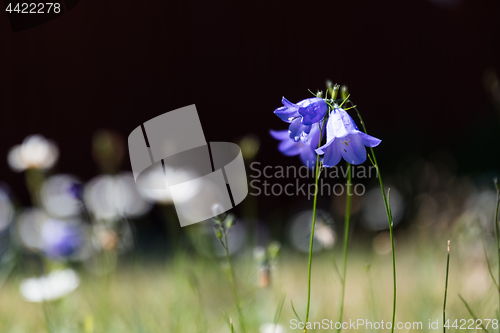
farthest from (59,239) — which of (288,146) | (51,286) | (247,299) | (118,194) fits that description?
(288,146)

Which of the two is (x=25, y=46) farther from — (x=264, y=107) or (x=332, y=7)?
(x=332, y=7)

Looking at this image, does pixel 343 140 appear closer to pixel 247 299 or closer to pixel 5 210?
pixel 247 299

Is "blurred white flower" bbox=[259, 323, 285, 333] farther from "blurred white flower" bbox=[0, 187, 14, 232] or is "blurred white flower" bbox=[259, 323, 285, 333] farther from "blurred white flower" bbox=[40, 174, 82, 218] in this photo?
"blurred white flower" bbox=[0, 187, 14, 232]

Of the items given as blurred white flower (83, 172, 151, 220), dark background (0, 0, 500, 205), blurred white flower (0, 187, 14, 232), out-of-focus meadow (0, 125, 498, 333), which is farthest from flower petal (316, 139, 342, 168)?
dark background (0, 0, 500, 205)

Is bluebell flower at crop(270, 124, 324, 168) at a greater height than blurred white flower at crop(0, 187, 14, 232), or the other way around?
bluebell flower at crop(270, 124, 324, 168)

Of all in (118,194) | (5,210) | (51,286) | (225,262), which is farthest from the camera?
(5,210)

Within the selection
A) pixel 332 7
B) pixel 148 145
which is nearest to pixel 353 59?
pixel 332 7

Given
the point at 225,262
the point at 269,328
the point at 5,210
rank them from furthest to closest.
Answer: the point at 5,210, the point at 225,262, the point at 269,328
